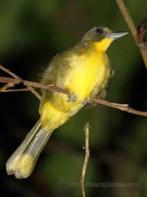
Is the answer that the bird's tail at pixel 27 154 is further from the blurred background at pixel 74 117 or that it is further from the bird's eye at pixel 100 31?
the blurred background at pixel 74 117

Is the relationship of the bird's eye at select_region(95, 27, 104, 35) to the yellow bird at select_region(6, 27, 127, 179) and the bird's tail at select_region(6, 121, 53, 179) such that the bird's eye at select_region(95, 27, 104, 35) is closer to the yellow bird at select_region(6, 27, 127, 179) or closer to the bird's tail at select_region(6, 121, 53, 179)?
the yellow bird at select_region(6, 27, 127, 179)

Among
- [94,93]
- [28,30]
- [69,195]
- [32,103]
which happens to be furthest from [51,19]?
[94,93]

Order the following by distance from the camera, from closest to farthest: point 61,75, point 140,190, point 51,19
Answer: point 61,75
point 140,190
point 51,19

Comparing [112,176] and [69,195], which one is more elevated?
[69,195]

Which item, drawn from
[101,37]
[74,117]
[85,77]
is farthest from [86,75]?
[74,117]

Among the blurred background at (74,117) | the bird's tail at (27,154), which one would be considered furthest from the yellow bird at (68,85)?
the blurred background at (74,117)

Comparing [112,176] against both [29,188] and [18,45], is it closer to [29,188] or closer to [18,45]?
[29,188]

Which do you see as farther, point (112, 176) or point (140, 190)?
point (112, 176)

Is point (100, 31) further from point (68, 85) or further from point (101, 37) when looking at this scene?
point (68, 85)
